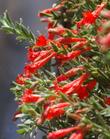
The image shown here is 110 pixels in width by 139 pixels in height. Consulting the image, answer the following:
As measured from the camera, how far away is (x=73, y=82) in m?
1.64

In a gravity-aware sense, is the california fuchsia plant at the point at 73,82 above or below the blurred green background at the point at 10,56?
below

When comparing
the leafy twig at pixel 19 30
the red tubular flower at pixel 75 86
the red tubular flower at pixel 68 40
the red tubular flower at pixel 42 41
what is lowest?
the red tubular flower at pixel 75 86

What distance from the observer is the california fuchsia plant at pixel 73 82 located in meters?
1.41

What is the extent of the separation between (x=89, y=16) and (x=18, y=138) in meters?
1.99

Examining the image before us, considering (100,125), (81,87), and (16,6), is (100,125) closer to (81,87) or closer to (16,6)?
(81,87)

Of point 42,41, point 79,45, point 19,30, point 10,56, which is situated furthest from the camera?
point 10,56

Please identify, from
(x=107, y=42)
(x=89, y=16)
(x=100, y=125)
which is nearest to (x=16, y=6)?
(x=89, y=16)

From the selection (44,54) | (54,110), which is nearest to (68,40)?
(44,54)

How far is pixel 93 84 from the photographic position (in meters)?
1.62

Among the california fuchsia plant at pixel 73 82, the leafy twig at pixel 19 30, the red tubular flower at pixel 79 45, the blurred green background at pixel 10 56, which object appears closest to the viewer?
the california fuchsia plant at pixel 73 82

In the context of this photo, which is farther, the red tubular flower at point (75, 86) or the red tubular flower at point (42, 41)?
the red tubular flower at point (42, 41)

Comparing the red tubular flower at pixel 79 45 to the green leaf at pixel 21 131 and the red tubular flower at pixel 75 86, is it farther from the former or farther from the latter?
the green leaf at pixel 21 131

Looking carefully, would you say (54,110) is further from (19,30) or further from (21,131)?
(19,30)

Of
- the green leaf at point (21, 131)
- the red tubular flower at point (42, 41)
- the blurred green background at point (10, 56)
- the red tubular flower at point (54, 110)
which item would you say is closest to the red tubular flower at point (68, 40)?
the red tubular flower at point (42, 41)
